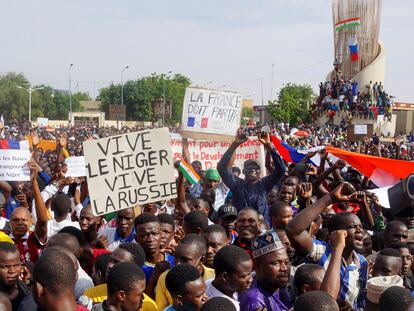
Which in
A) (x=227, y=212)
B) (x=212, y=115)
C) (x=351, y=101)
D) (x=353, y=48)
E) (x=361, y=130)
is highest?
(x=353, y=48)

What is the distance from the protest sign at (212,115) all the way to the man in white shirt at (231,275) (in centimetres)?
653

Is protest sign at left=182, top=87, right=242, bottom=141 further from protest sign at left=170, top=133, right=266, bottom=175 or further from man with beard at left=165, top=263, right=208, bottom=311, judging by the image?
man with beard at left=165, top=263, right=208, bottom=311

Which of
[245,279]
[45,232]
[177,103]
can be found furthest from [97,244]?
[177,103]

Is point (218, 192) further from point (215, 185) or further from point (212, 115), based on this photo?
point (212, 115)

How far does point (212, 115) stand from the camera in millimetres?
10508

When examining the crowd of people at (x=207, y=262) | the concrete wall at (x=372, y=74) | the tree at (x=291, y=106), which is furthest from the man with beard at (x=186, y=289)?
the tree at (x=291, y=106)

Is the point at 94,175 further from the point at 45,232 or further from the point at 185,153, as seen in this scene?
the point at 185,153

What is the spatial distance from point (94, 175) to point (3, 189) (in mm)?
3260

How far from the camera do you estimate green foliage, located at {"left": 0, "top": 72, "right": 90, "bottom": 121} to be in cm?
8944

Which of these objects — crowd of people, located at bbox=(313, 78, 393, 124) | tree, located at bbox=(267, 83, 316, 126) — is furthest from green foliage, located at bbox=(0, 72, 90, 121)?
crowd of people, located at bbox=(313, 78, 393, 124)

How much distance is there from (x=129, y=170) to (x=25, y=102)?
88.5 m

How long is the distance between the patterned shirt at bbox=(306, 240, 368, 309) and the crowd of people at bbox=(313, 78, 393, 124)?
3710 centimetres

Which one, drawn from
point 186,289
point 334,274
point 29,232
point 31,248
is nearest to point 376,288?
point 334,274

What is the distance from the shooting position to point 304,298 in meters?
3.21
